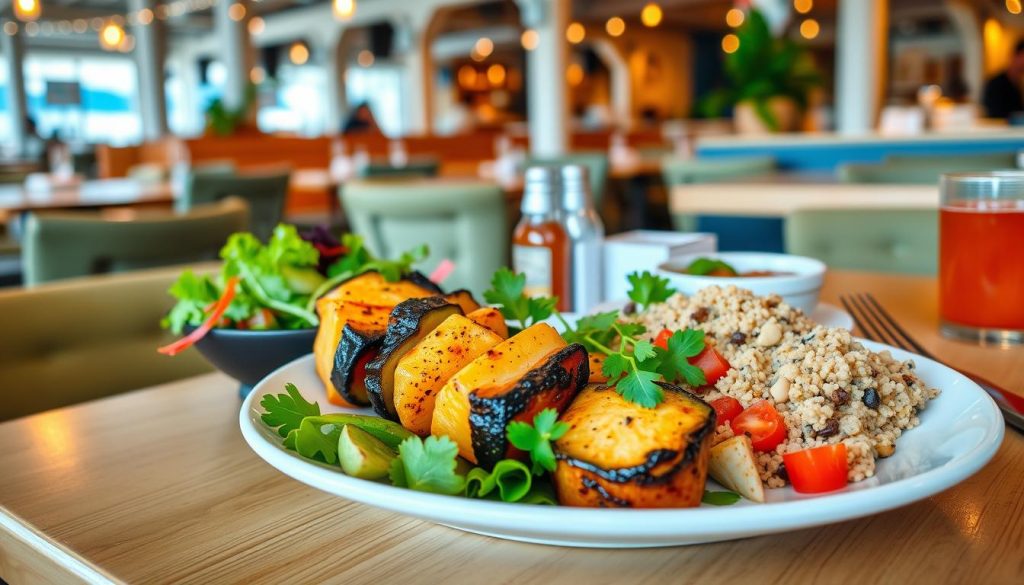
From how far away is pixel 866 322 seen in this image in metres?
1.12

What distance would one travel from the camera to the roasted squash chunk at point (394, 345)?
0.62 metres

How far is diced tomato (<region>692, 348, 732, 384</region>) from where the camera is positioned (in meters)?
0.68

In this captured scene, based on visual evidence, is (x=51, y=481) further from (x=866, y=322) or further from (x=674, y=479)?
(x=866, y=322)

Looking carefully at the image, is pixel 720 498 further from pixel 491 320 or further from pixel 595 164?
pixel 595 164

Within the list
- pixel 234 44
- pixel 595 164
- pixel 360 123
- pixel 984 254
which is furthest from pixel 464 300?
pixel 234 44

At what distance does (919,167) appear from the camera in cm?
316

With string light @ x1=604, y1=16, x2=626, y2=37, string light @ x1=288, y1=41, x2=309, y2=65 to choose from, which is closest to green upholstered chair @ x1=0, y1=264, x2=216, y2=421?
string light @ x1=604, y1=16, x2=626, y2=37

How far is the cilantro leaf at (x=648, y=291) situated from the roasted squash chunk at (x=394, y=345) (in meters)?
0.26

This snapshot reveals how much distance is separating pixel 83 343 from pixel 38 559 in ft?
2.60

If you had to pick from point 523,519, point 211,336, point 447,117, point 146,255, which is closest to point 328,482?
point 523,519

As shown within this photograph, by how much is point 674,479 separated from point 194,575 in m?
0.31

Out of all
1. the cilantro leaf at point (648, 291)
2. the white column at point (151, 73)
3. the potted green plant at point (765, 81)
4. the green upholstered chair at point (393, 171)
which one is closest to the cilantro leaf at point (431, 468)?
the cilantro leaf at point (648, 291)

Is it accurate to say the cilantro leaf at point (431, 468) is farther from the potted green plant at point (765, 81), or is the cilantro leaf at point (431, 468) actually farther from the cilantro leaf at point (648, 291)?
the potted green plant at point (765, 81)

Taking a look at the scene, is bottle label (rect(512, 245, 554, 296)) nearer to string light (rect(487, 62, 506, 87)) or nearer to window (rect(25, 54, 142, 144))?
window (rect(25, 54, 142, 144))
